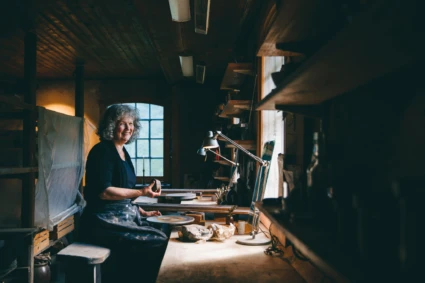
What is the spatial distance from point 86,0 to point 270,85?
2.15 meters

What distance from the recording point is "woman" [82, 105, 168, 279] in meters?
2.85

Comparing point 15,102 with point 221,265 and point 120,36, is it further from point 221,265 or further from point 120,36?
point 221,265

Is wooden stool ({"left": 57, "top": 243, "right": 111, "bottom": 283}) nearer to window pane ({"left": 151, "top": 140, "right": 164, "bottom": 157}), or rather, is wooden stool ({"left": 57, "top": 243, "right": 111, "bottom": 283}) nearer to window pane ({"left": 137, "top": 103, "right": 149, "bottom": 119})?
window pane ({"left": 151, "top": 140, "right": 164, "bottom": 157})

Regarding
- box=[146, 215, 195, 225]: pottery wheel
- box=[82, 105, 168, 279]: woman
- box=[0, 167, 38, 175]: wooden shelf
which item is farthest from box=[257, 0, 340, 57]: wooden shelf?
box=[0, 167, 38, 175]: wooden shelf

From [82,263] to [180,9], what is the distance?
6.65 ft

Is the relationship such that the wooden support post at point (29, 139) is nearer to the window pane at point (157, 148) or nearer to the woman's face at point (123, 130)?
the woman's face at point (123, 130)

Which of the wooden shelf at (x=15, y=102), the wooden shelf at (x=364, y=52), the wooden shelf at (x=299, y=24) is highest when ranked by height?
the wooden shelf at (x=299, y=24)

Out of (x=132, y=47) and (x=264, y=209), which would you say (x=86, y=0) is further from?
(x=264, y=209)

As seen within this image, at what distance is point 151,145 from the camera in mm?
7738

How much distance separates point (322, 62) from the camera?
851mm

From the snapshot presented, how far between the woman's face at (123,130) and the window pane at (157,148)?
14.3 feet

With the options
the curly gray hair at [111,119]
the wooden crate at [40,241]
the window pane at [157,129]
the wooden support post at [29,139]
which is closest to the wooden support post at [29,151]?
the wooden support post at [29,139]

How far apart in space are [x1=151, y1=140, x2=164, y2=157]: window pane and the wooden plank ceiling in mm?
1682

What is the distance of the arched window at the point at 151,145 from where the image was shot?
7680 millimetres
